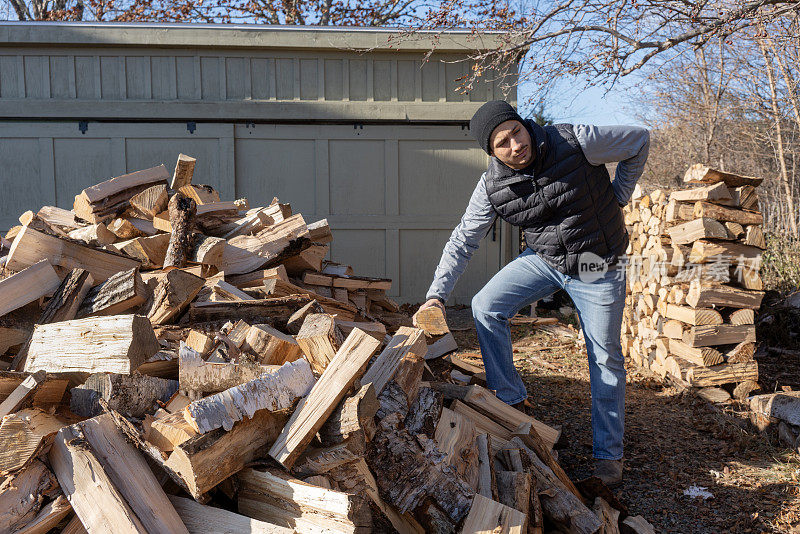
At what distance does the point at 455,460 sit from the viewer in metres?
2.27

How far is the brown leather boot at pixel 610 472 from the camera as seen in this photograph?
2.99 meters

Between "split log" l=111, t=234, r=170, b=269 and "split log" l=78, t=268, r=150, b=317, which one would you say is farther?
"split log" l=111, t=234, r=170, b=269

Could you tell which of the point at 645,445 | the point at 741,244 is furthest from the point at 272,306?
the point at 741,244

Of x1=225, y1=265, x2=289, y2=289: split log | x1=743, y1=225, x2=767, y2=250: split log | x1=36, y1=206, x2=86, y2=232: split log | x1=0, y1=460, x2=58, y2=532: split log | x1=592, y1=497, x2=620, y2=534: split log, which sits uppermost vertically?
x1=36, y1=206, x2=86, y2=232: split log

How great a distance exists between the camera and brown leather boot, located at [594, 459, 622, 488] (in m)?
2.99

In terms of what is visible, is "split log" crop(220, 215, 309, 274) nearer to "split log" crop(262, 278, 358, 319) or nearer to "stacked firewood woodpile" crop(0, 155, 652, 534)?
"split log" crop(262, 278, 358, 319)

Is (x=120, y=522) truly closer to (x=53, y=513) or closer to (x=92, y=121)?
(x=53, y=513)

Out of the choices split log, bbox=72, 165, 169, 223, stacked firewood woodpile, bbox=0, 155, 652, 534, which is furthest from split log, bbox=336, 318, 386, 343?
split log, bbox=72, 165, 169, 223

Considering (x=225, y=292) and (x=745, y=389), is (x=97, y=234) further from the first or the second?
(x=745, y=389)

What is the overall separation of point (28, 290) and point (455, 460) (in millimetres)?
1959

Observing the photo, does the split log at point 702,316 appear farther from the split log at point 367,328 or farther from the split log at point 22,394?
the split log at point 22,394

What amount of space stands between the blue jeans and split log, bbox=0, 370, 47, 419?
1.93 meters

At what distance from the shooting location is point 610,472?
2.99m

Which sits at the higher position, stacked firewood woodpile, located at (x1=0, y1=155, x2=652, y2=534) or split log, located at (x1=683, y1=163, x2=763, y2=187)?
split log, located at (x1=683, y1=163, x2=763, y2=187)
